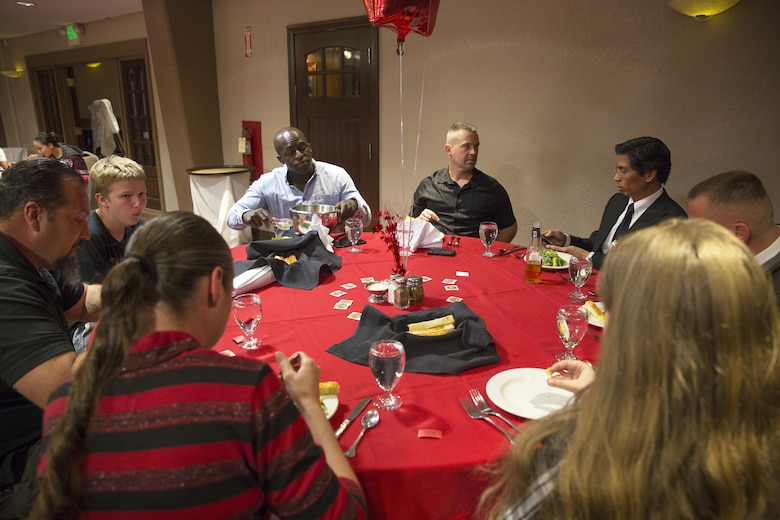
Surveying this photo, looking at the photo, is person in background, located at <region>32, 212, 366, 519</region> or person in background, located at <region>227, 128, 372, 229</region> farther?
person in background, located at <region>227, 128, 372, 229</region>

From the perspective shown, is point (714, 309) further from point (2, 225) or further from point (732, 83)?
point (732, 83)

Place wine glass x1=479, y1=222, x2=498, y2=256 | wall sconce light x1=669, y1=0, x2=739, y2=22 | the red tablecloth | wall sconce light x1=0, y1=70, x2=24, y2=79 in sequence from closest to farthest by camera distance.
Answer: the red tablecloth, wine glass x1=479, y1=222, x2=498, y2=256, wall sconce light x1=669, y1=0, x2=739, y2=22, wall sconce light x1=0, y1=70, x2=24, y2=79

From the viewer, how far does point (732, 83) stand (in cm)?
316

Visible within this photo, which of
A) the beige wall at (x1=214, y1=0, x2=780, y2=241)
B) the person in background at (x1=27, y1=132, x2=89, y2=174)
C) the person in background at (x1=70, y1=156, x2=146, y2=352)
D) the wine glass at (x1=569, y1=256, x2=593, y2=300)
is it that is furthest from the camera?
the person in background at (x1=27, y1=132, x2=89, y2=174)

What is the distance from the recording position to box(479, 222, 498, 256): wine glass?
7.74ft

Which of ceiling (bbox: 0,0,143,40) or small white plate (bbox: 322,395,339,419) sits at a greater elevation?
ceiling (bbox: 0,0,143,40)

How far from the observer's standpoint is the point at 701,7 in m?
2.98

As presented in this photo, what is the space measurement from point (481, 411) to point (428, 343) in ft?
1.04

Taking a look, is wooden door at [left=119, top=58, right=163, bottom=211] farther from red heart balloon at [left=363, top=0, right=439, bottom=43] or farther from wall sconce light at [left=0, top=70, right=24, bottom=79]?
red heart balloon at [left=363, top=0, right=439, bottom=43]

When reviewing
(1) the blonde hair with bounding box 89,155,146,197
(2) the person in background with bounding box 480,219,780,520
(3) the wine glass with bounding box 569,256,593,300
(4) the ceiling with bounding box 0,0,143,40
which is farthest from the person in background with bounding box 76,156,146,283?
(4) the ceiling with bounding box 0,0,143,40

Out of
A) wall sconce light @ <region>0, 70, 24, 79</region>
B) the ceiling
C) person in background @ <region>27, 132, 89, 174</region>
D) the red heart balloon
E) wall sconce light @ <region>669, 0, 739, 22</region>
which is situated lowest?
person in background @ <region>27, 132, 89, 174</region>

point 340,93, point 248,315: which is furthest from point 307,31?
point 248,315

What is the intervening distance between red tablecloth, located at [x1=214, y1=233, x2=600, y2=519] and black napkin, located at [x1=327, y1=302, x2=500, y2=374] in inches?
1.1

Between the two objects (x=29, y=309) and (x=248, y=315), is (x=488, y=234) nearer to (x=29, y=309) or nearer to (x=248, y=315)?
(x=248, y=315)
